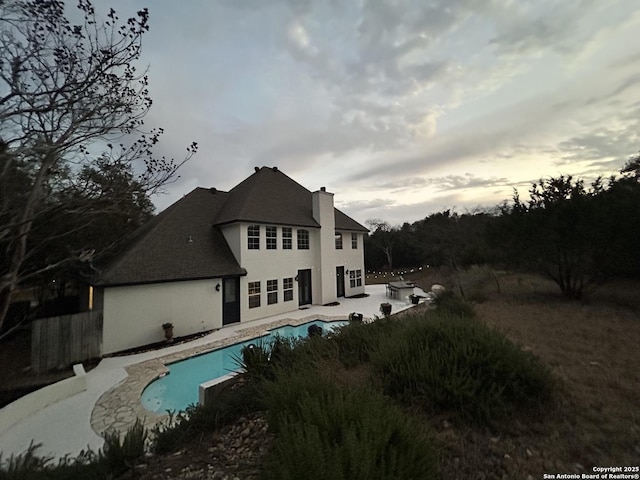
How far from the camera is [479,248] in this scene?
70.8ft

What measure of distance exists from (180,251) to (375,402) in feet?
40.3

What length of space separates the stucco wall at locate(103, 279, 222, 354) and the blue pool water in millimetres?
2740

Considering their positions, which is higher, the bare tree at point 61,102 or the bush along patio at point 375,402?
the bare tree at point 61,102

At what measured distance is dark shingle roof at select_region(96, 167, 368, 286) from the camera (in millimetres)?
11062

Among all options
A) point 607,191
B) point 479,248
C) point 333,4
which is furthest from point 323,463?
point 479,248

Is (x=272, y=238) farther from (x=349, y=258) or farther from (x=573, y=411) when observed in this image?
(x=573, y=411)

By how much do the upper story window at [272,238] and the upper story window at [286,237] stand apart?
53 centimetres

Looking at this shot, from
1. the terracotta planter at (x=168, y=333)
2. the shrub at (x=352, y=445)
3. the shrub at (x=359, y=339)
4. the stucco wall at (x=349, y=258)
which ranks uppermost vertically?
the stucco wall at (x=349, y=258)

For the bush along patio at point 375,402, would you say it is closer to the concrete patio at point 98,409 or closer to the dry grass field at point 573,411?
the dry grass field at point 573,411

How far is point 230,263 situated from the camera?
44.7 feet

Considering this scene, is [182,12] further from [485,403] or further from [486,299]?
[486,299]

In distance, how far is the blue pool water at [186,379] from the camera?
668 centimetres

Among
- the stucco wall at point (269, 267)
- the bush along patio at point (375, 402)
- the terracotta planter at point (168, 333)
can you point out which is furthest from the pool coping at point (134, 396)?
the stucco wall at point (269, 267)

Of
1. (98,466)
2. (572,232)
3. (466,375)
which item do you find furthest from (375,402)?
(572,232)
